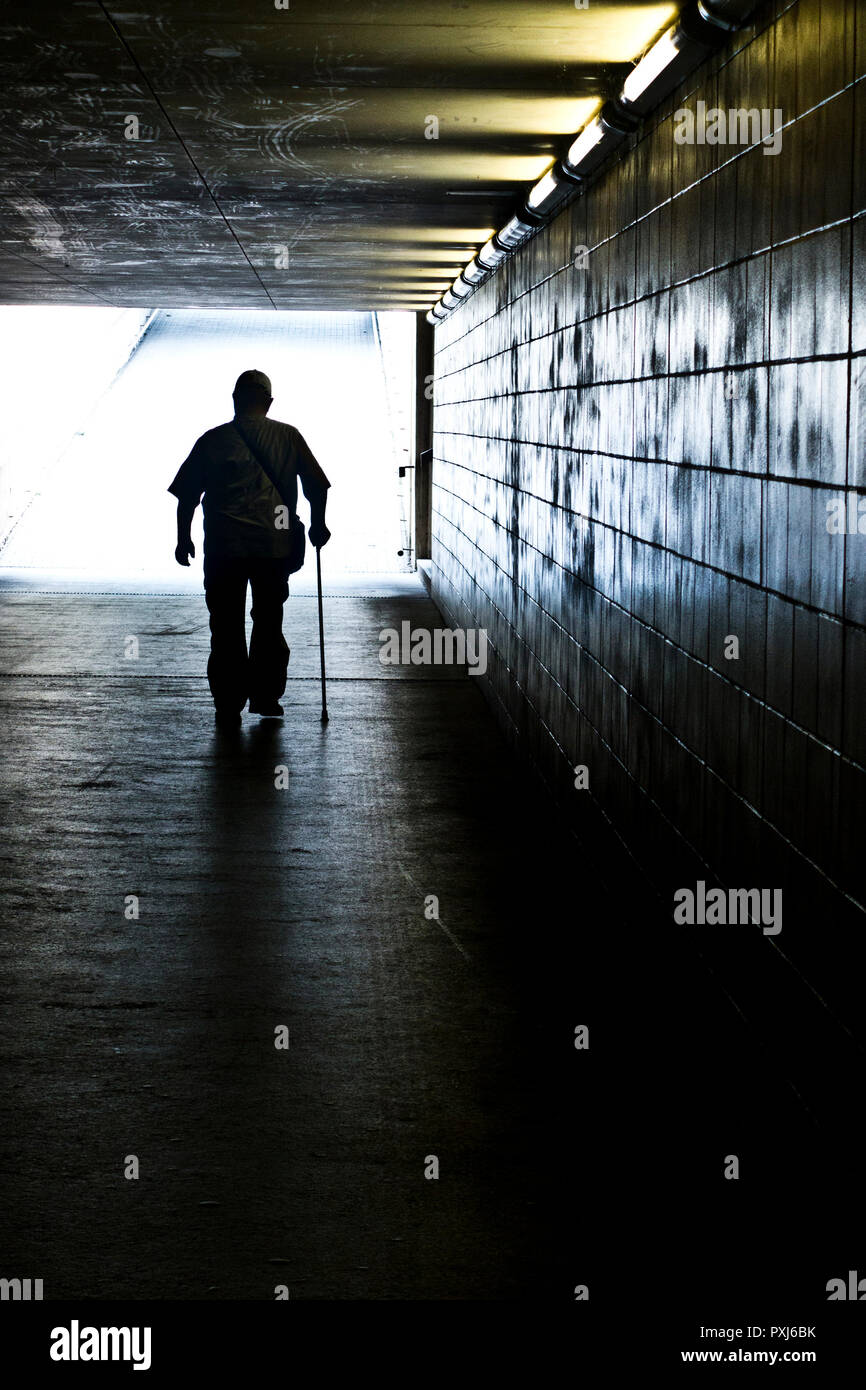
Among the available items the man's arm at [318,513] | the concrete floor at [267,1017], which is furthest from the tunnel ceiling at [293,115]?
the concrete floor at [267,1017]

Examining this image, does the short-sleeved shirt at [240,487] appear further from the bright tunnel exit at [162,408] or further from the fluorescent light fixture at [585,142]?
the bright tunnel exit at [162,408]

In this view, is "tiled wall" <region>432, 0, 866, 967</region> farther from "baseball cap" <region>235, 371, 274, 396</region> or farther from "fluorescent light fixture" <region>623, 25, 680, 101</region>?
"baseball cap" <region>235, 371, 274, 396</region>

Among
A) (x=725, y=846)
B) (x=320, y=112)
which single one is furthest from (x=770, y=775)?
(x=320, y=112)

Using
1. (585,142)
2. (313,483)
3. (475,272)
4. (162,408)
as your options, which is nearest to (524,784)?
(313,483)

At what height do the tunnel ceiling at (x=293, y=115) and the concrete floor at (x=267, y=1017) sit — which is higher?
the tunnel ceiling at (x=293, y=115)

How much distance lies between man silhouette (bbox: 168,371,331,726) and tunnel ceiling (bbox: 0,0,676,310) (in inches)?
42.0

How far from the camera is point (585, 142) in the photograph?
15.8 feet

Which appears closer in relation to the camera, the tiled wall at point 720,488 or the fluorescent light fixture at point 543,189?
the tiled wall at point 720,488

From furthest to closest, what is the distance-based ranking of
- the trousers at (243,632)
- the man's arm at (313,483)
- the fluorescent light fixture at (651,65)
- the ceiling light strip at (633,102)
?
1. the man's arm at (313,483)
2. the trousers at (243,632)
3. the fluorescent light fixture at (651,65)
4. the ceiling light strip at (633,102)

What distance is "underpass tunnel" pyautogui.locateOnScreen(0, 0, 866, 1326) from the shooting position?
2703 millimetres

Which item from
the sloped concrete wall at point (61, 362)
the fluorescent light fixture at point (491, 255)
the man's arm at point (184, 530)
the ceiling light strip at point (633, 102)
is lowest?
the man's arm at point (184, 530)

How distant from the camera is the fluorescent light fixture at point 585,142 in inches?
180

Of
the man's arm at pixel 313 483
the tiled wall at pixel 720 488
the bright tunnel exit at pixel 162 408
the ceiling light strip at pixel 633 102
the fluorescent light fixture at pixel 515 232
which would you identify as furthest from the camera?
the bright tunnel exit at pixel 162 408

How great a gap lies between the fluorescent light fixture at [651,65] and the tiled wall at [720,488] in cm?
9
